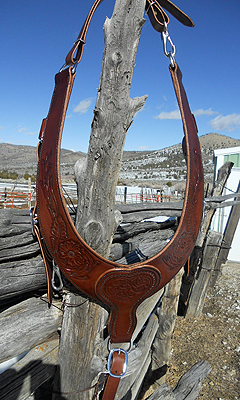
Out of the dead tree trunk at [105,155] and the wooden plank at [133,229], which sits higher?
the dead tree trunk at [105,155]

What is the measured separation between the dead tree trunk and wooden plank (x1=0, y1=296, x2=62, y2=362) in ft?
0.66

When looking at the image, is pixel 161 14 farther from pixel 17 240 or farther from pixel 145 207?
pixel 145 207

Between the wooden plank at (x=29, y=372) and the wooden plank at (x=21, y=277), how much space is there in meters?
0.36

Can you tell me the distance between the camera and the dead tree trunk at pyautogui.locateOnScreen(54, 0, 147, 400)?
1.15m

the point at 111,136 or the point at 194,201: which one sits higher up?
the point at 111,136

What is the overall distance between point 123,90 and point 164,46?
1.34 ft

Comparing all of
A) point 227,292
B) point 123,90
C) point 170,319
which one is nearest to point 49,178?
point 123,90

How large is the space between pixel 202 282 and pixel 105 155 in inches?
198

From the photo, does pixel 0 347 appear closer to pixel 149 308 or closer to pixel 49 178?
pixel 49 178

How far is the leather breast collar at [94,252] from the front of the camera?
1116 millimetres

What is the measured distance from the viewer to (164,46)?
4.49ft

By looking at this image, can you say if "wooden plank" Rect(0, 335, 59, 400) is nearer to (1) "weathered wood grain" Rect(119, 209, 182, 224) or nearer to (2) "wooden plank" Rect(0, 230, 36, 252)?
(2) "wooden plank" Rect(0, 230, 36, 252)

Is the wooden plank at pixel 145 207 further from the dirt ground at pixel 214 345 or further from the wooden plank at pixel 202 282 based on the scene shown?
the wooden plank at pixel 202 282

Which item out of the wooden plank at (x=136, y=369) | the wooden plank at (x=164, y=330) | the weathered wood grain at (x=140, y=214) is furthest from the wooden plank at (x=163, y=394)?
the wooden plank at (x=164, y=330)
